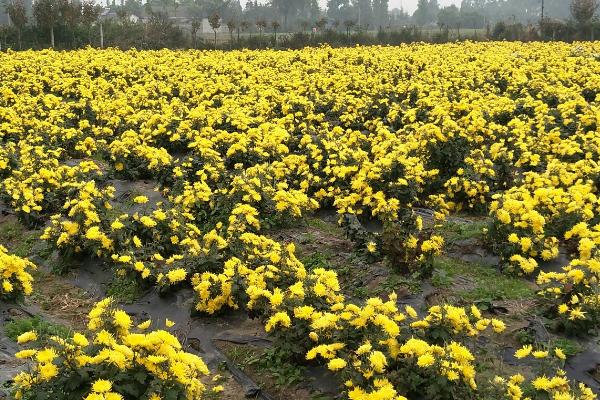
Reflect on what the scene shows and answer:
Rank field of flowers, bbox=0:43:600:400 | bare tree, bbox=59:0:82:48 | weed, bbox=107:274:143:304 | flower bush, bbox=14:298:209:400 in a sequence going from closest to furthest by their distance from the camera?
flower bush, bbox=14:298:209:400
field of flowers, bbox=0:43:600:400
weed, bbox=107:274:143:304
bare tree, bbox=59:0:82:48

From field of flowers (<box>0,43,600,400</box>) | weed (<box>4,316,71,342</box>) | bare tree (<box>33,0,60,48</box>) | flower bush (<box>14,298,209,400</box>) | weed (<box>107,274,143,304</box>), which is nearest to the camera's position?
flower bush (<box>14,298,209,400</box>)

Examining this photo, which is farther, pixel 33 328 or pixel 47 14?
pixel 47 14

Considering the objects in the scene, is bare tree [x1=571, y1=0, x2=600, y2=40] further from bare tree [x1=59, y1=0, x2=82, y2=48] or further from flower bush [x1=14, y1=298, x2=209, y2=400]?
flower bush [x1=14, y1=298, x2=209, y2=400]

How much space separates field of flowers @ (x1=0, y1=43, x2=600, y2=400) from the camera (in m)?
4.11

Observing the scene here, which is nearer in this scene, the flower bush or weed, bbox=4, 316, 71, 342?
the flower bush

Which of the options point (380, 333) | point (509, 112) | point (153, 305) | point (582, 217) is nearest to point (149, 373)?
point (380, 333)

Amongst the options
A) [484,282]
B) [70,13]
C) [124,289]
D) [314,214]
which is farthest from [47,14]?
[484,282]

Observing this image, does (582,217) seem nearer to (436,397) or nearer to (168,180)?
(436,397)

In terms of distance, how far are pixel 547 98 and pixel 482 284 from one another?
902 cm

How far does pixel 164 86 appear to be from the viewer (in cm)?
1577

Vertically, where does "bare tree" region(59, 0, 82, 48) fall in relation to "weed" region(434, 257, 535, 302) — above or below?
above

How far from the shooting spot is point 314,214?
906 centimetres

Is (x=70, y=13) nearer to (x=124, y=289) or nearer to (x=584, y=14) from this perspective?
(x=124, y=289)

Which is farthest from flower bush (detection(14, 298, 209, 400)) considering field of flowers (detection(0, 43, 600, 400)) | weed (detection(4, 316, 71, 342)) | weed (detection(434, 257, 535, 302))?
weed (detection(434, 257, 535, 302))
